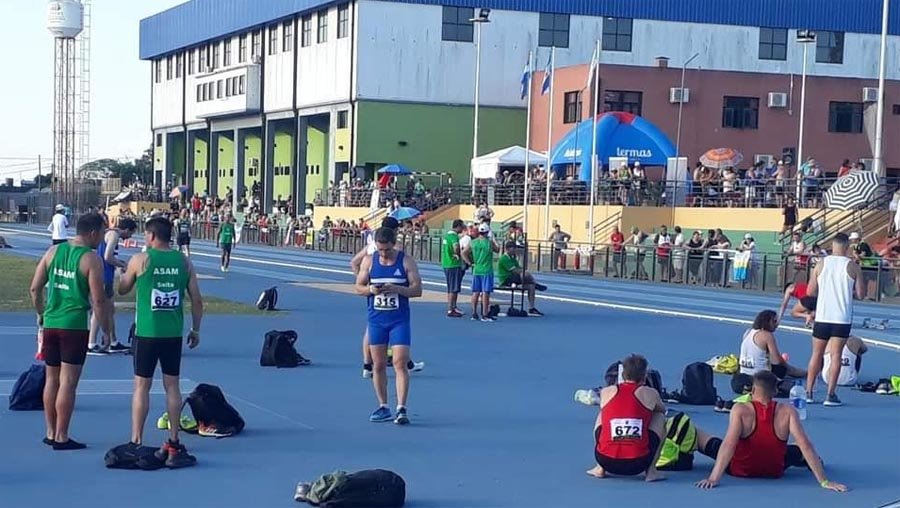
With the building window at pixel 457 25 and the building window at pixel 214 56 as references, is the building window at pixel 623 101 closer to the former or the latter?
the building window at pixel 457 25

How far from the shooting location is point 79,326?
32.4ft

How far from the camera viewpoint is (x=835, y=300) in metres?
13.3

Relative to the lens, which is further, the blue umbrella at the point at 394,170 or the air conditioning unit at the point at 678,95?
the blue umbrella at the point at 394,170

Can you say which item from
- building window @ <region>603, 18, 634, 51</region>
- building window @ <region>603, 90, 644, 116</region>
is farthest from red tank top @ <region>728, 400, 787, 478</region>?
building window @ <region>603, 18, 634, 51</region>

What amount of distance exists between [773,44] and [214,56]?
111 feet

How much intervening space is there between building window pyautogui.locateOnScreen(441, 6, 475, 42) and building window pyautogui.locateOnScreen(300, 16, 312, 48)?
28.6 feet

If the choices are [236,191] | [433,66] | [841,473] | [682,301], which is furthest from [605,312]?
[236,191]

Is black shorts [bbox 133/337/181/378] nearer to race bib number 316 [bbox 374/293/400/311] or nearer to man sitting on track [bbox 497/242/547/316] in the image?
race bib number 316 [bbox 374/293/400/311]

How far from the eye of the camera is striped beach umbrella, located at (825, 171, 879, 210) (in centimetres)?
3481

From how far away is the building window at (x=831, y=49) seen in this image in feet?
215

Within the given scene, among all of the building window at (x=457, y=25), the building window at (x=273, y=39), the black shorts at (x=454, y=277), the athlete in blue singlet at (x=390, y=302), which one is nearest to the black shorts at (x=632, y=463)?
the athlete in blue singlet at (x=390, y=302)

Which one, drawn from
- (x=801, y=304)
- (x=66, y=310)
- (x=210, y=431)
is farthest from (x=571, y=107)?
(x=66, y=310)

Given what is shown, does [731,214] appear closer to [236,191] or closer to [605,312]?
[605,312]

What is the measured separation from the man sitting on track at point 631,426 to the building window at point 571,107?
45460 millimetres
